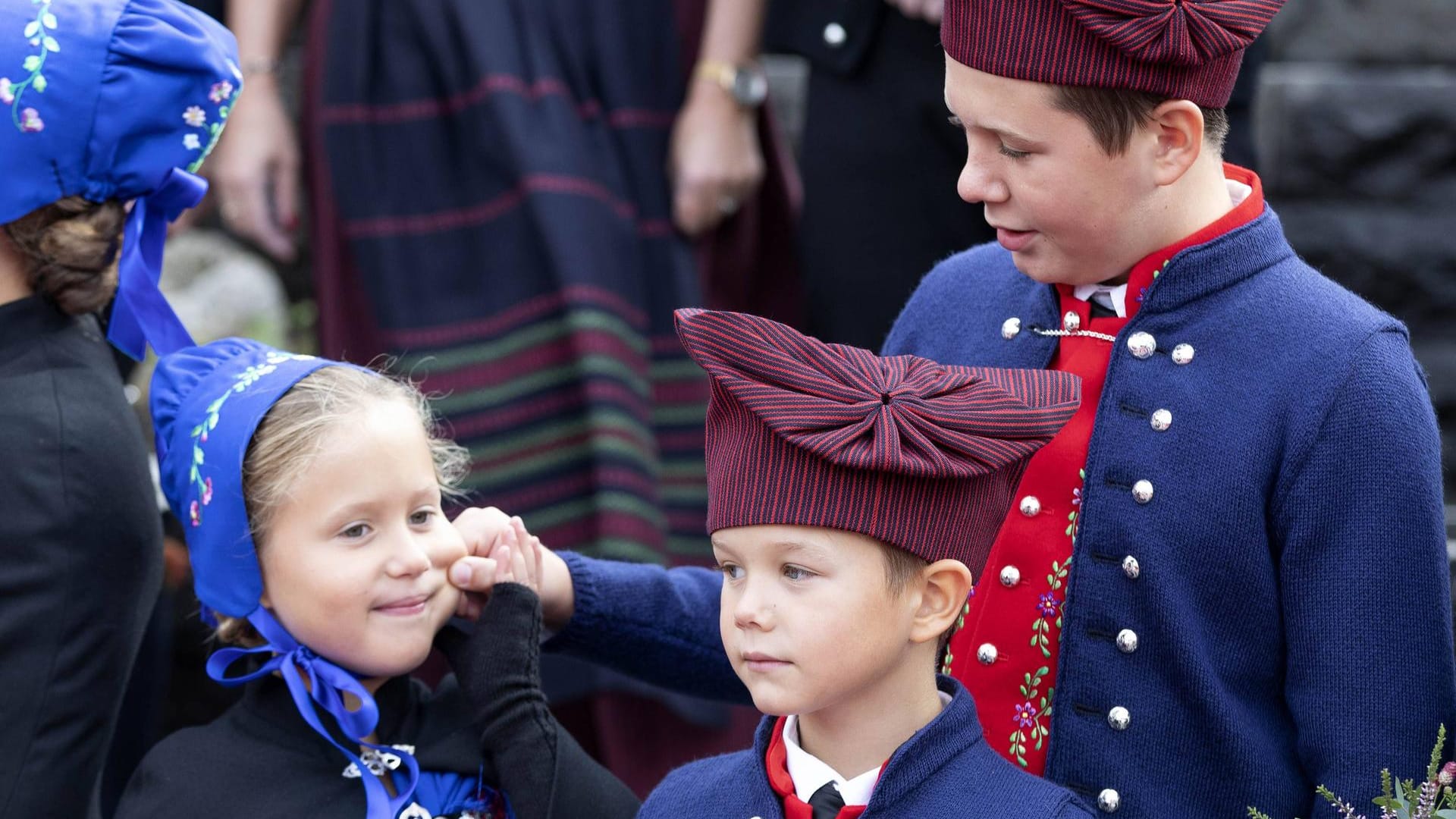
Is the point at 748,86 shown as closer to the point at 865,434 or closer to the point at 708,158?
the point at 708,158

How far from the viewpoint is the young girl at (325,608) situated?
2377 millimetres

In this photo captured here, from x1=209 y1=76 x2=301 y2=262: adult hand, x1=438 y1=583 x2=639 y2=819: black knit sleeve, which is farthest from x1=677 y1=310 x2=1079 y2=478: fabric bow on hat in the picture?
x1=209 y1=76 x2=301 y2=262: adult hand

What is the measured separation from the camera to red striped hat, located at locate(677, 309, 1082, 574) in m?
1.98

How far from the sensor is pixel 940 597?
2082mm

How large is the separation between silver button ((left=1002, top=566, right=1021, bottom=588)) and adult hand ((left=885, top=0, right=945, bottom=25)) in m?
1.35

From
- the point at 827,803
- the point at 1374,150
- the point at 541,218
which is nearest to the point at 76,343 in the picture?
the point at 541,218

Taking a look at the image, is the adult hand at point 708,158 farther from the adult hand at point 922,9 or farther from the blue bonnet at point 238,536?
the blue bonnet at point 238,536

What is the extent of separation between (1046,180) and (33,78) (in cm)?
134

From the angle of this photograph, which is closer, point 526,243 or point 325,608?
point 325,608

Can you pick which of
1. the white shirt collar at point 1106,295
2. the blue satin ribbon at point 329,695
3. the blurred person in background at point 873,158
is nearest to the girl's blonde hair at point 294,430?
the blue satin ribbon at point 329,695

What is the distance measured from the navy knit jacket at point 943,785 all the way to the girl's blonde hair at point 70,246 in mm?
1196

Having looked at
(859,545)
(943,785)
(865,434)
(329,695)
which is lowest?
(329,695)

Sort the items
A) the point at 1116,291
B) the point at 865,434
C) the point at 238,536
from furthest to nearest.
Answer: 1. the point at 238,536
2. the point at 1116,291
3. the point at 865,434

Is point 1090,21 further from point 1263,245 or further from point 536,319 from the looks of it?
point 536,319
